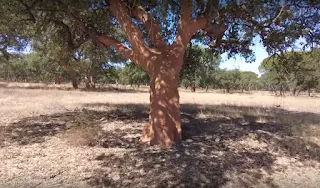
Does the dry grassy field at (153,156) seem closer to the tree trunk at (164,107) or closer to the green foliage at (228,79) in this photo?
the tree trunk at (164,107)

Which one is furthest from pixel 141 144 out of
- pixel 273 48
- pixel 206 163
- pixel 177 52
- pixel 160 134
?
pixel 273 48

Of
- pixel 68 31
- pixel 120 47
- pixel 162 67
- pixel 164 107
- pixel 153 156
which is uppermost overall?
pixel 68 31

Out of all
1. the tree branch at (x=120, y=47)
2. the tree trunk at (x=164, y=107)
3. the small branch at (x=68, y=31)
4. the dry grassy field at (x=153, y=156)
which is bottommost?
the dry grassy field at (x=153, y=156)

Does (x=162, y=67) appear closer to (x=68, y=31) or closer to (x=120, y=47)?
(x=120, y=47)

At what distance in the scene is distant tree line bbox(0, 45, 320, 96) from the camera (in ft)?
36.3

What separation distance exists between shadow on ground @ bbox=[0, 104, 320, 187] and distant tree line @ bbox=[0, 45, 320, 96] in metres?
2.42

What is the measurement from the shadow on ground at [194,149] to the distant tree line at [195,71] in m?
2.42

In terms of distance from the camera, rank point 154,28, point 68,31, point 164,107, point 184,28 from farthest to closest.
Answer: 1. point 68,31
2. point 154,28
3. point 184,28
4. point 164,107

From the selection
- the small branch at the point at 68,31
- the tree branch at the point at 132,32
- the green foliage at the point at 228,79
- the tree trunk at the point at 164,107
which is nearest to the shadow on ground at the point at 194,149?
the tree trunk at the point at 164,107

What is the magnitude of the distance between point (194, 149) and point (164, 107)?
1.24 m

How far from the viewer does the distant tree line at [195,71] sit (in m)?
11.1

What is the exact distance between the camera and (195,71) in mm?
14289

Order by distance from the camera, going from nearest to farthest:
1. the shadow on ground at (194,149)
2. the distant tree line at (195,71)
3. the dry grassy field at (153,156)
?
the dry grassy field at (153,156)
the shadow on ground at (194,149)
the distant tree line at (195,71)

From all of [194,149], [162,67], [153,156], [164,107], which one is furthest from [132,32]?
[194,149]
